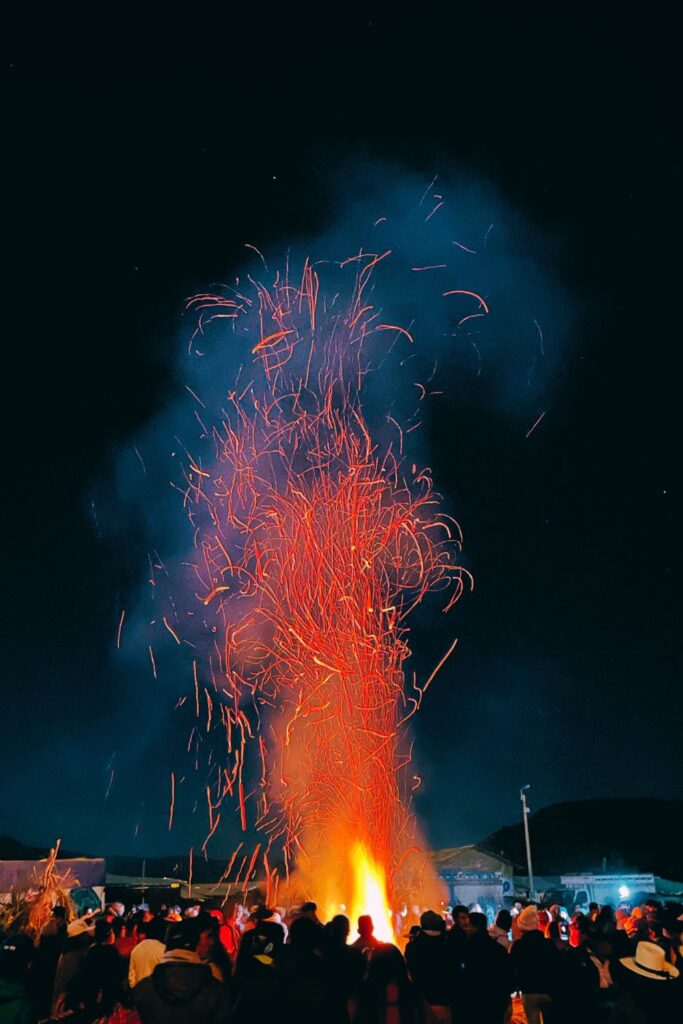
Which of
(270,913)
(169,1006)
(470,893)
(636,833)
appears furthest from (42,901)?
(636,833)

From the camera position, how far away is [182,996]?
4668 mm

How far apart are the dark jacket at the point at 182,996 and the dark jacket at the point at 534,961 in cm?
334

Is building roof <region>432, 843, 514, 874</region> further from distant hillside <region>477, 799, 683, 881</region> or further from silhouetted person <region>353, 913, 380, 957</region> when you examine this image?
silhouetted person <region>353, 913, 380, 957</region>

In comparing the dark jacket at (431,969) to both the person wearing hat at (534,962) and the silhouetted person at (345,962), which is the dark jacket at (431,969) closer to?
the silhouetted person at (345,962)

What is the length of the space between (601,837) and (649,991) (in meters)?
65.9

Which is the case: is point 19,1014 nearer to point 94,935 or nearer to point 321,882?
point 94,935

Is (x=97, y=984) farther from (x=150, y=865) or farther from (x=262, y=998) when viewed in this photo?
(x=150, y=865)

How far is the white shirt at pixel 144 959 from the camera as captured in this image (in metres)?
7.04

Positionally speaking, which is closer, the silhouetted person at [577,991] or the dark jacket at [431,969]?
the dark jacket at [431,969]

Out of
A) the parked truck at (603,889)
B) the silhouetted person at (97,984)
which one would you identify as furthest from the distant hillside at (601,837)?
the silhouetted person at (97,984)

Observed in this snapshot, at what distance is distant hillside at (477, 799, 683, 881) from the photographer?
179 ft

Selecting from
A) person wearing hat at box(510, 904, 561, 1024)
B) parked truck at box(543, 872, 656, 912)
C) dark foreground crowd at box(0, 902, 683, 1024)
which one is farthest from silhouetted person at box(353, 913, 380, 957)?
parked truck at box(543, 872, 656, 912)

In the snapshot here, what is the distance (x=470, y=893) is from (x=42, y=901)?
14.3 m

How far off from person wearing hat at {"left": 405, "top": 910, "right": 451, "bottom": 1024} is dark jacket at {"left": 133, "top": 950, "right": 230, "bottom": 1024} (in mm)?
2308
